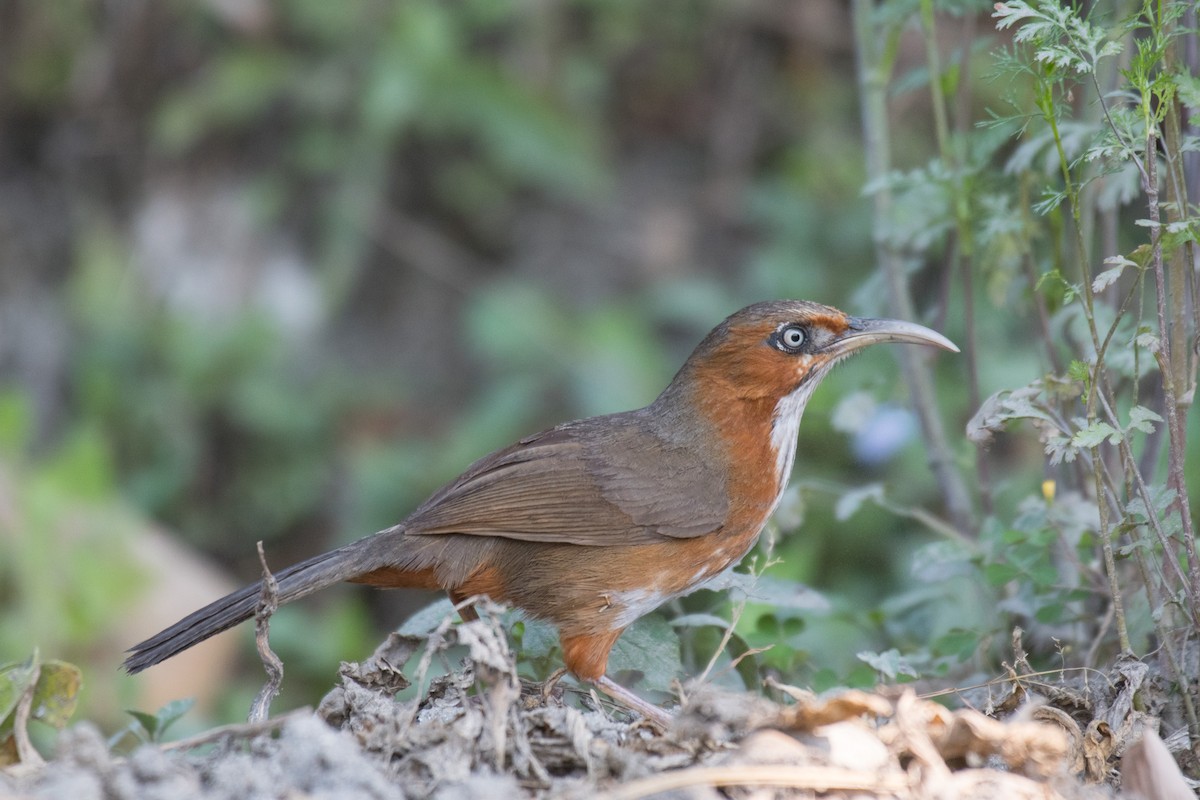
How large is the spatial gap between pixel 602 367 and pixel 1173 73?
392 centimetres

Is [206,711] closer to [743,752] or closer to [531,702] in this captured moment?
[531,702]

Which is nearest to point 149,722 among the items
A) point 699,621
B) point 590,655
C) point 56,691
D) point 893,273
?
point 56,691

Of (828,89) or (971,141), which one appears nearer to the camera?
(971,141)

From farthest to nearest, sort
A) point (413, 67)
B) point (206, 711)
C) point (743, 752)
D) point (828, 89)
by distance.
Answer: point (828, 89)
point (413, 67)
point (206, 711)
point (743, 752)

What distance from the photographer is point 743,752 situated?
248 centimetres

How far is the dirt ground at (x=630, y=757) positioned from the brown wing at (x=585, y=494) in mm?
864

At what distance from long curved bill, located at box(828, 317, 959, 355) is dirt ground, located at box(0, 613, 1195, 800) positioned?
3.56ft

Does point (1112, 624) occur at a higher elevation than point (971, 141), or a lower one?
lower

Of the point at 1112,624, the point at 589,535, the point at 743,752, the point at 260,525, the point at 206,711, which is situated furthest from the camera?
the point at 260,525

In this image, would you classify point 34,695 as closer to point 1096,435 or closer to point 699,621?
point 699,621

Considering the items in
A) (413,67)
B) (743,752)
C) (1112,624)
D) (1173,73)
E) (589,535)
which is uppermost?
(413,67)

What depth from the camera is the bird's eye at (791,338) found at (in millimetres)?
3863

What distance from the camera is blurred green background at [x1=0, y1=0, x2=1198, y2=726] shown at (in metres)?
6.09

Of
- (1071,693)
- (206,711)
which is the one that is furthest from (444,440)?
(1071,693)
